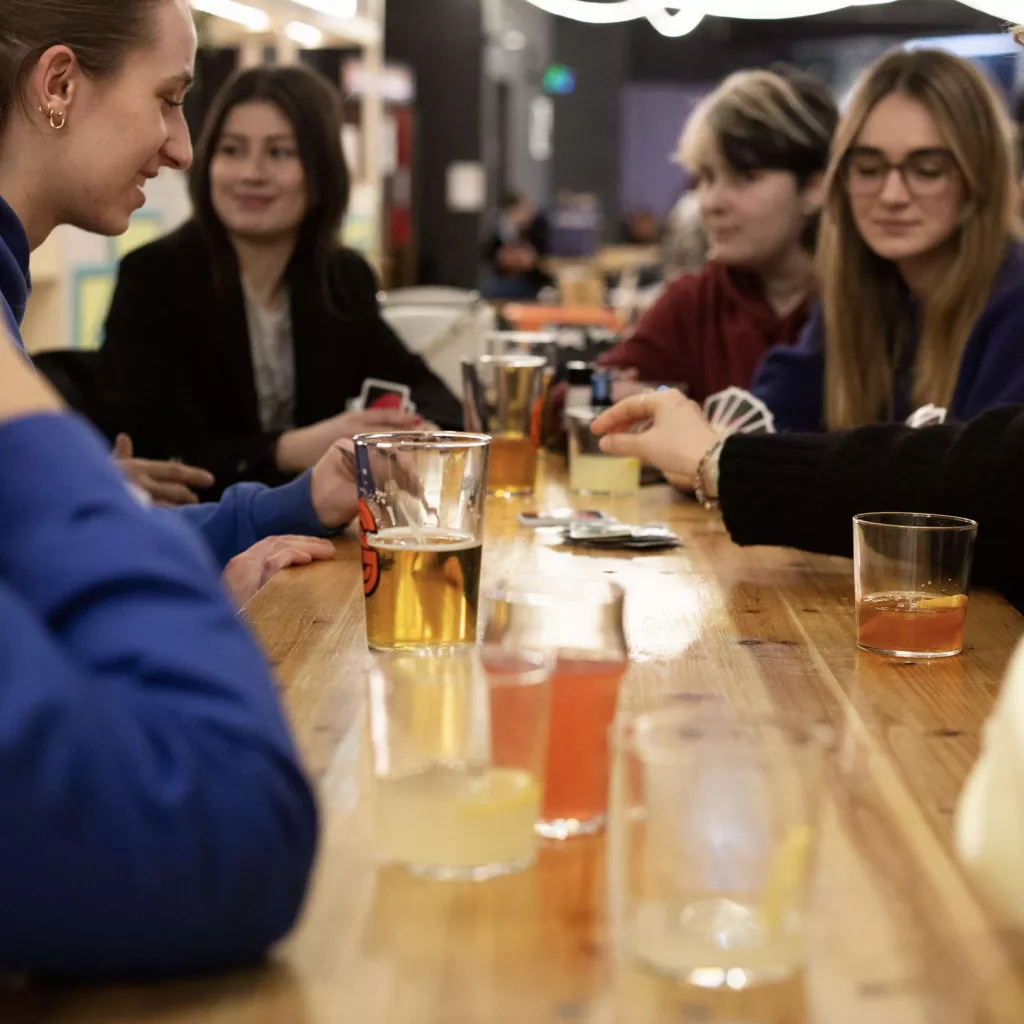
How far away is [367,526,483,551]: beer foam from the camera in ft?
3.77

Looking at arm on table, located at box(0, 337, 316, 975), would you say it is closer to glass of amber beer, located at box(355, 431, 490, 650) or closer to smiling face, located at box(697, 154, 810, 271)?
glass of amber beer, located at box(355, 431, 490, 650)

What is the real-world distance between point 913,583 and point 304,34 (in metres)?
5.34

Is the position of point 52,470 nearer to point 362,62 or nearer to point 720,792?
point 720,792

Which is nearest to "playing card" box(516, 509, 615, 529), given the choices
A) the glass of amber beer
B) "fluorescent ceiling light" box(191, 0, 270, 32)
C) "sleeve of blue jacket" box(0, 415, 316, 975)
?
the glass of amber beer

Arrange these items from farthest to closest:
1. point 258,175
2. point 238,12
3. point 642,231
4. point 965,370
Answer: point 642,231 → point 238,12 → point 258,175 → point 965,370

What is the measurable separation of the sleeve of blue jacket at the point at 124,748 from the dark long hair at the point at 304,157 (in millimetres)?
2456

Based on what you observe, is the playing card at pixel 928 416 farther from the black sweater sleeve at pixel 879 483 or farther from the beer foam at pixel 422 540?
the beer foam at pixel 422 540

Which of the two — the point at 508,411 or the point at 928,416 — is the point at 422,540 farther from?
the point at 928,416

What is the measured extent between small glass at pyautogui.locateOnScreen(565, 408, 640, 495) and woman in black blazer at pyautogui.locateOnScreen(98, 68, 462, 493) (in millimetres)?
772

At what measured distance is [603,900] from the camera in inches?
28.3

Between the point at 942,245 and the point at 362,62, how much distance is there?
4.93 meters

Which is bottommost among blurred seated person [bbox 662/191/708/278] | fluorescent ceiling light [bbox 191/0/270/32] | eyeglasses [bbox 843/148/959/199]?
blurred seated person [bbox 662/191/708/278]

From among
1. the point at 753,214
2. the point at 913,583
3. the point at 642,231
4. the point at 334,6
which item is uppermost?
the point at 334,6

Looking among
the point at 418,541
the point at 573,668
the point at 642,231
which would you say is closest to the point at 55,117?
the point at 418,541
